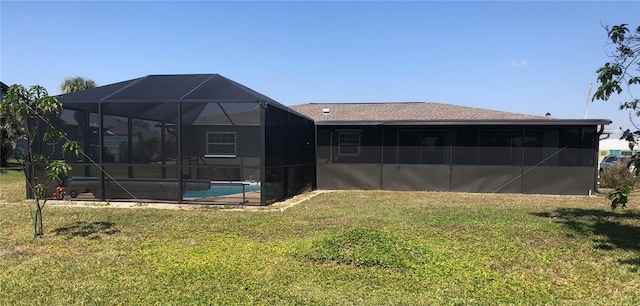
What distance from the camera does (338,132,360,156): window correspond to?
14.2 meters

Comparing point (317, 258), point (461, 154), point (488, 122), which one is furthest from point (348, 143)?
point (317, 258)

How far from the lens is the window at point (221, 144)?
16422 mm

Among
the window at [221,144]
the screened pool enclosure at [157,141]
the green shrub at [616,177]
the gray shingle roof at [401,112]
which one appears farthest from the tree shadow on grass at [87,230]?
the green shrub at [616,177]

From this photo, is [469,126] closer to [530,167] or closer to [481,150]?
[481,150]

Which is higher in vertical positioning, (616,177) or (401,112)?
(401,112)

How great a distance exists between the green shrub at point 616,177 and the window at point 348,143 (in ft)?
30.5

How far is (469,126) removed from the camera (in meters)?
13.4

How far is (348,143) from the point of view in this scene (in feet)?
47.2

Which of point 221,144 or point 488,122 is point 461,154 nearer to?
point 488,122

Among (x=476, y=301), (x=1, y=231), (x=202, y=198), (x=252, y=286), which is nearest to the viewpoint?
(x=476, y=301)

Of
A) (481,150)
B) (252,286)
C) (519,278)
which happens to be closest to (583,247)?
(519,278)

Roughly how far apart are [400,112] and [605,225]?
34.3 feet

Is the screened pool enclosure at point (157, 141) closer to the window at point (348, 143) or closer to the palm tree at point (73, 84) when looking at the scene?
the window at point (348, 143)

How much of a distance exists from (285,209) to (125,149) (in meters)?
4.91
